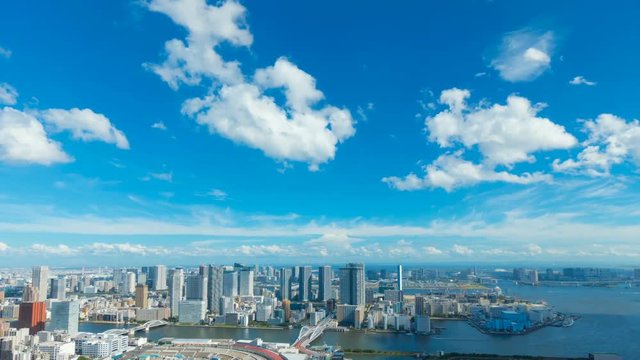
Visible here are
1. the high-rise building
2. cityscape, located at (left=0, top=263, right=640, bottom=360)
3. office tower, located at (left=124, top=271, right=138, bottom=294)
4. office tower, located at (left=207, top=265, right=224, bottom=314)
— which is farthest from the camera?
office tower, located at (left=124, top=271, right=138, bottom=294)

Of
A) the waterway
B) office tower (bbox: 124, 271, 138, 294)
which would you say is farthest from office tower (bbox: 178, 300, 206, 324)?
office tower (bbox: 124, 271, 138, 294)

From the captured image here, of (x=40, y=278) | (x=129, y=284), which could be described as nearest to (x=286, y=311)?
(x=40, y=278)

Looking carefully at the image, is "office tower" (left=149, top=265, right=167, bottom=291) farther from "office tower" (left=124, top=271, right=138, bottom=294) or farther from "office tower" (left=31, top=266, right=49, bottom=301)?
"office tower" (left=31, top=266, right=49, bottom=301)

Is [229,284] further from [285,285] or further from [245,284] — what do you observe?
[285,285]

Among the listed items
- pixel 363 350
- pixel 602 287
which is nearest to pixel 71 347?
pixel 363 350

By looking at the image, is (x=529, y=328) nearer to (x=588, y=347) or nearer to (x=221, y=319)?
(x=588, y=347)
